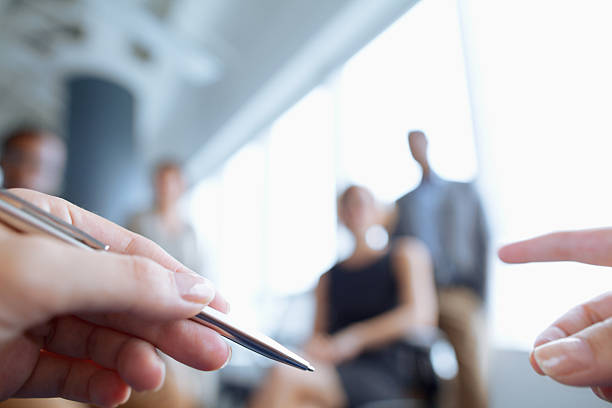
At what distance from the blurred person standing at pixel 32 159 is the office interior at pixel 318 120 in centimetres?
23

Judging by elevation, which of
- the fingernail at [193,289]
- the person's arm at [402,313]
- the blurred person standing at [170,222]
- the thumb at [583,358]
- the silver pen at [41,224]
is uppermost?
the blurred person standing at [170,222]

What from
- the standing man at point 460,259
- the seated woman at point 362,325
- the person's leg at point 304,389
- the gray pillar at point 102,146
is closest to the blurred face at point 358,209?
the seated woman at point 362,325

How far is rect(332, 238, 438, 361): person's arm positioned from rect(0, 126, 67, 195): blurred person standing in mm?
640

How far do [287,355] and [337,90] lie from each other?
1.97 meters

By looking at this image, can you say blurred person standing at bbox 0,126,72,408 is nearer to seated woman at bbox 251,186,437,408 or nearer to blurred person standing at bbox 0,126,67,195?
blurred person standing at bbox 0,126,67,195

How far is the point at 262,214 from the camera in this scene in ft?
8.82

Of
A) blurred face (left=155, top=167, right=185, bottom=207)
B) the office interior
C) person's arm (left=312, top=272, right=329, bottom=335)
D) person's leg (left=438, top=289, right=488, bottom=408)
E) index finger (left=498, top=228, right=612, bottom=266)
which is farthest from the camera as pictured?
blurred face (left=155, top=167, right=185, bottom=207)

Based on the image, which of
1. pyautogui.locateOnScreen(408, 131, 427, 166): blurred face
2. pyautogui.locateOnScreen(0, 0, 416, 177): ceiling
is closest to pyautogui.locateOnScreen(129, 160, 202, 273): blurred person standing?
pyautogui.locateOnScreen(408, 131, 427, 166): blurred face

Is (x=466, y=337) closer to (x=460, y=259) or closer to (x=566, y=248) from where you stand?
(x=460, y=259)

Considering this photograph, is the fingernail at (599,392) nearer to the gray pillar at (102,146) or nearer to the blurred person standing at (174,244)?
the blurred person standing at (174,244)

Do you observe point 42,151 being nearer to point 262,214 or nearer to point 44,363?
point 44,363

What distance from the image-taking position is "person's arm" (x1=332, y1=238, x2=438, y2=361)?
33.9 inches

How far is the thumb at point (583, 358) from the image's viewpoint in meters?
0.20

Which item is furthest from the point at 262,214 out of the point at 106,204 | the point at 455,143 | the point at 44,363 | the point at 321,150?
the point at 44,363
